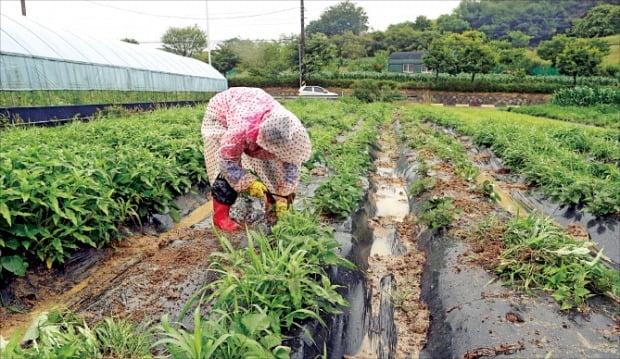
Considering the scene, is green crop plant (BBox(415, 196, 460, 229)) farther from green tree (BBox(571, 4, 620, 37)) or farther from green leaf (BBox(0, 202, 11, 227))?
green tree (BBox(571, 4, 620, 37))

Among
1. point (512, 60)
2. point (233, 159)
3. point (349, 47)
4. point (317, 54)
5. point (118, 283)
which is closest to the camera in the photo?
point (118, 283)

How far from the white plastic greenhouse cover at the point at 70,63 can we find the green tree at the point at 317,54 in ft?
62.2

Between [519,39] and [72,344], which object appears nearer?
[72,344]

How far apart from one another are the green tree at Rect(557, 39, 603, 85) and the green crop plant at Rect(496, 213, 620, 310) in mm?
30992

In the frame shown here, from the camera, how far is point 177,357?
5.35 ft

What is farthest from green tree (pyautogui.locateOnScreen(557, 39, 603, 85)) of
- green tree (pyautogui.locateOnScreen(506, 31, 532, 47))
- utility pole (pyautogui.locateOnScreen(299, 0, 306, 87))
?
green tree (pyautogui.locateOnScreen(506, 31, 532, 47))

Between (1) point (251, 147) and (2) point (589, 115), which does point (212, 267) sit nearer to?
(1) point (251, 147)

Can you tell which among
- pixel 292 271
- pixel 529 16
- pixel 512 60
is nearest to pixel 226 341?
pixel 292 271

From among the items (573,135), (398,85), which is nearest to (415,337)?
(573,135)

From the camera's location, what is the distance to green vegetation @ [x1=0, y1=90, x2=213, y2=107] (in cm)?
915

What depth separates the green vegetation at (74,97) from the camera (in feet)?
30.0

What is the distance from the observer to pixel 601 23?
6050 centimetres

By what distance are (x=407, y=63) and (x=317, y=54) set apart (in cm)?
2193

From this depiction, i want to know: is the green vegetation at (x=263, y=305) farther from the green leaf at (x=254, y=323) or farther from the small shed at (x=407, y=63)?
the small shed at (x=407, y=63)
